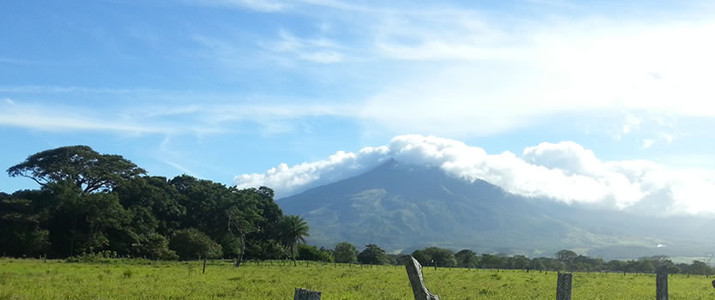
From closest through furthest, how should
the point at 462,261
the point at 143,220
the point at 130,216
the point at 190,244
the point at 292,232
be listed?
1. the point at 190,244
2. the point at 130,216
3. the point at 143,220
4. the point at 292,232
5. the point at 462,261

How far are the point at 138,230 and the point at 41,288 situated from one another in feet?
149

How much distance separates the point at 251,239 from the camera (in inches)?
3189

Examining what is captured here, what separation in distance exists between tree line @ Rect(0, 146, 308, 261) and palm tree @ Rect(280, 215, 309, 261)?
135 mm

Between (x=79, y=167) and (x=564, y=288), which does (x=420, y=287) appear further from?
(x=79, y=167)

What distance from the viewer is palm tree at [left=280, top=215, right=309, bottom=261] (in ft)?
260

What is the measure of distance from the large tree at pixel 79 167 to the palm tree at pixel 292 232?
21.3 m

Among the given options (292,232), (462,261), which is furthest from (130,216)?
(462,261)

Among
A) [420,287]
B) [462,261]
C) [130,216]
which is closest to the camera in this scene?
[420,287]

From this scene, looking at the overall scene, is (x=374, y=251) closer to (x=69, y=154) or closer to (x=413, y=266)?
(x=69, y=154)

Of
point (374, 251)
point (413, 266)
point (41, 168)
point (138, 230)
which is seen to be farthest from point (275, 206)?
point (413, 266)

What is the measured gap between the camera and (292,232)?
3118 inches

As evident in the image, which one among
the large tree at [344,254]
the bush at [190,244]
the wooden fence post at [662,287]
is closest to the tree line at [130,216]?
the bush at [190,244]

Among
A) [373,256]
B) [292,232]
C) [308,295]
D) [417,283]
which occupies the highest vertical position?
[292,232]

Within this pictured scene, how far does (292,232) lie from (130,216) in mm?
22655
